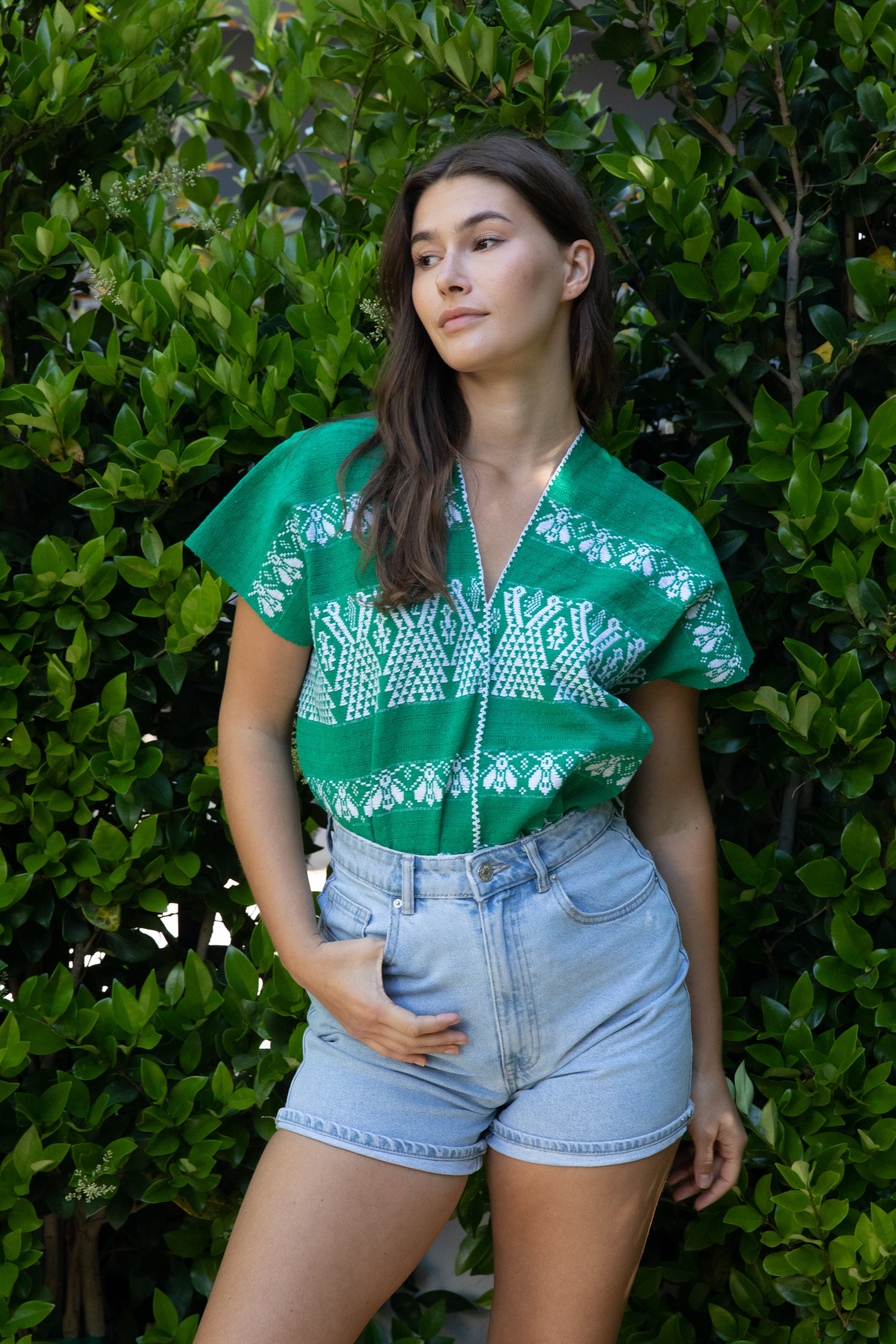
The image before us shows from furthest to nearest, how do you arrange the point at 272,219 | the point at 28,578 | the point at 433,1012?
the point at 272,219
the point at 28,578
the point at 433,1012

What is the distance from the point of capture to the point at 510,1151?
1.51m

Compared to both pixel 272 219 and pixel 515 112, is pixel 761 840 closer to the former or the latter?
pixel 515 112

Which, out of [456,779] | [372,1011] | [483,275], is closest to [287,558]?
[456,779]

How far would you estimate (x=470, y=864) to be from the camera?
Answer: 1.45m

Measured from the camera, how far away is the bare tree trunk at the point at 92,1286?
2.05 m

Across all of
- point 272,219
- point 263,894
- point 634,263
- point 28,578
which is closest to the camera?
point 263,894

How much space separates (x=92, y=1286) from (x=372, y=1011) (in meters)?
1.05

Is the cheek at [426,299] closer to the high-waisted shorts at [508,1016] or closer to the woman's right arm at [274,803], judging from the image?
the woman's right arm at [274,803]

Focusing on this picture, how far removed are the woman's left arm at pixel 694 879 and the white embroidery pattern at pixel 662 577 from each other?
0.25ft

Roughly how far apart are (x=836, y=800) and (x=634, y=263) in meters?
0.97

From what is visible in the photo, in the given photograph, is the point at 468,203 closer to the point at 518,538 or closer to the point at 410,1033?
the point at 518,538

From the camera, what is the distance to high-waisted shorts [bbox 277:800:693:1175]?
1.45 meters

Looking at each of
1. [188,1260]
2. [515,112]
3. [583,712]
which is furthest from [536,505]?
[188,1260]

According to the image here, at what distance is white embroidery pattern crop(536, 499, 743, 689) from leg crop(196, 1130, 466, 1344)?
2.30 ft
